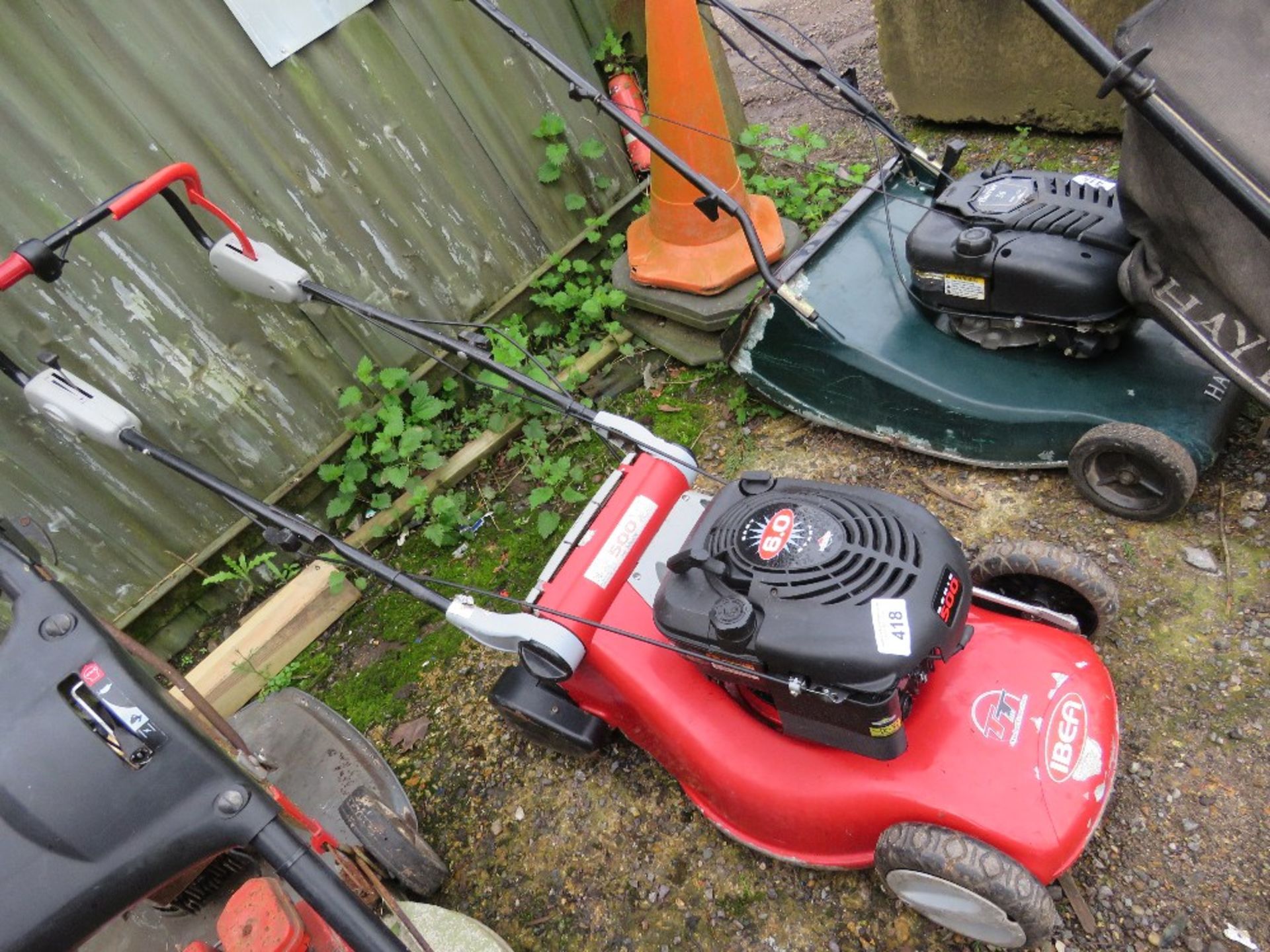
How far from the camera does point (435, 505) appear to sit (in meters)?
2.70

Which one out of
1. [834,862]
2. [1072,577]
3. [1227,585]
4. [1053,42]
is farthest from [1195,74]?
[1053,42]

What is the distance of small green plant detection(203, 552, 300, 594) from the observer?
261 centimetres

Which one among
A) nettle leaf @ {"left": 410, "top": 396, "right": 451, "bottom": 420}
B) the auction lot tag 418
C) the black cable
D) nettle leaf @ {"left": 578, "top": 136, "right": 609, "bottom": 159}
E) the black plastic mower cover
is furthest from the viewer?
nettle leaf @ {"left": 578, "top": 136, "right": 609, "bottom": 159}

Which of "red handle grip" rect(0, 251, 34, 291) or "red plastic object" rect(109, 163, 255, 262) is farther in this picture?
"red plastic object" rect(109, 163, 255, 262)

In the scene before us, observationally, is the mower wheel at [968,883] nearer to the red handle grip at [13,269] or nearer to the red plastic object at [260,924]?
the red plastic object at [260,924]

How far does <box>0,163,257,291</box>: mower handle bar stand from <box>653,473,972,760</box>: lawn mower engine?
1418 millimetres

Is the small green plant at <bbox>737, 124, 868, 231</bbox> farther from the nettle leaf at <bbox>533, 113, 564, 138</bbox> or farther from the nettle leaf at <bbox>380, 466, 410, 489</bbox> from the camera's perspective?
the nettle leaf at <bbox>380, 466, 410, 489</bbox>

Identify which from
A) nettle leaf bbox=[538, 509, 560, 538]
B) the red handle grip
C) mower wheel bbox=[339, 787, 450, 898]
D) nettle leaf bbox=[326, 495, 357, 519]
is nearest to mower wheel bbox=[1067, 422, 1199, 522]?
nettle leaf bbox=[538, 509, 560, 538]

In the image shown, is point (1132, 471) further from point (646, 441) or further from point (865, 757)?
point (646, 441)

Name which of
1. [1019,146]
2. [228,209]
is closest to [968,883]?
[228,209]

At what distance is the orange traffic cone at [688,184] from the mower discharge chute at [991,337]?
171 millimetres

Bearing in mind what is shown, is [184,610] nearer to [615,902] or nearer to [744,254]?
[615,902]

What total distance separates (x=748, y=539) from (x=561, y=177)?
2167 mm

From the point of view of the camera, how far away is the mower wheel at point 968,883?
1.39 meters
